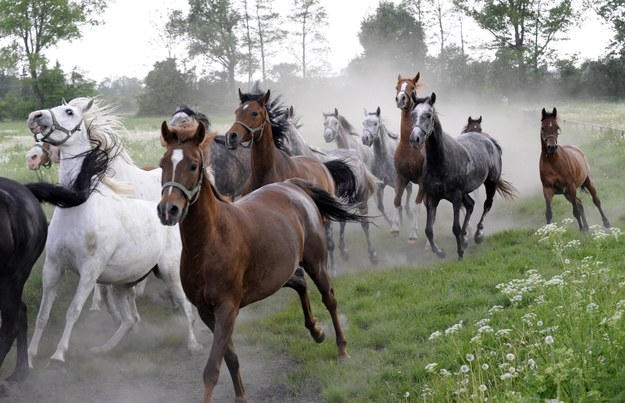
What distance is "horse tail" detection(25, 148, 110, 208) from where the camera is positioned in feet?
21.8

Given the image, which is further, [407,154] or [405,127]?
[407,154]

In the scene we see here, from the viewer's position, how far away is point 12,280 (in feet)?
20.6

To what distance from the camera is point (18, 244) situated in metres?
6.26

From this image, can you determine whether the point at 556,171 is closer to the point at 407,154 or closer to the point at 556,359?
the point at 407,154

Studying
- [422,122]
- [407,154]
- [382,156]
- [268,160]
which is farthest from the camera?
[382,156]

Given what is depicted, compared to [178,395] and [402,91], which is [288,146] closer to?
[402,91]

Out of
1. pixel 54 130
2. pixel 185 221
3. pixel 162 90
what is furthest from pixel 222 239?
pixel 162 90

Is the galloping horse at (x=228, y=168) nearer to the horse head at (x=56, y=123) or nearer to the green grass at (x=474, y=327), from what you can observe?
the green grass at (x=474, y=327)

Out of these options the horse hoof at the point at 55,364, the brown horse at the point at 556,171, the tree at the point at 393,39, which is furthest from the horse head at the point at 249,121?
the tree at the point at 393,39

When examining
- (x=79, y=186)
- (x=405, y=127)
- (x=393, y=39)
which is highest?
(x=393, y=39)

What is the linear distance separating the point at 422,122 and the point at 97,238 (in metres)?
5.48

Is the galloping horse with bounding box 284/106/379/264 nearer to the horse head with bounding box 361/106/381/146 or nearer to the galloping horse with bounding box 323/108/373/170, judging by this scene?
the horse head with bounding box 361/106/381/146

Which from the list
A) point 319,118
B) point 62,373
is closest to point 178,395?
point 62,373

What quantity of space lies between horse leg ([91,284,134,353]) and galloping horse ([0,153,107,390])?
117cm
